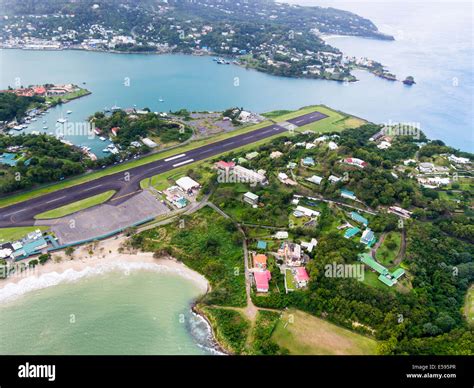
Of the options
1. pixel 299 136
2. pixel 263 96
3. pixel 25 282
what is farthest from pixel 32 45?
pixel 25 282

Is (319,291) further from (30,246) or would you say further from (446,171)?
(446,171)

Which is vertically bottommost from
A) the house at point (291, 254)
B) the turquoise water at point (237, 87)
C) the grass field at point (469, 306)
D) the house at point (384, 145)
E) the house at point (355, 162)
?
the grass field at point (469, 306)

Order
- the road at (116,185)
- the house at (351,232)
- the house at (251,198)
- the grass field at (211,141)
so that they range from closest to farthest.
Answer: the house at (351,232) < the road at (116,185) < the grass field at (211,141) < the house at (251,198)

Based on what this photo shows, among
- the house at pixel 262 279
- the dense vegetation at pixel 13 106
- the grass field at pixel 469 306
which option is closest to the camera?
the grass field at pixel 469 306

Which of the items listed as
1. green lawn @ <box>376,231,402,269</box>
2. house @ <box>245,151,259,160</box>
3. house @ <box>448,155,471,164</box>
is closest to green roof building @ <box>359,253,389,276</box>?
green lawn @ <box>376,231,402,269</box>

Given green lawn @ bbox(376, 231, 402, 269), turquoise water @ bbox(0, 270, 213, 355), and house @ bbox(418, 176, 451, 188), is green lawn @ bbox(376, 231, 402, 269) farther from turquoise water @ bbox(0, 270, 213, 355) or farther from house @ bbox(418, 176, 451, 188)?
turquoise water @ bbox(0, 270, 213, 355)

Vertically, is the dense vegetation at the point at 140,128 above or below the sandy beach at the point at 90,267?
above

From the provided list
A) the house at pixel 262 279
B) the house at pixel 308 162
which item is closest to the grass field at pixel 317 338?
the house at pixel 262 279

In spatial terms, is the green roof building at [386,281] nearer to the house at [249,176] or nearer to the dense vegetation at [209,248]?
the dense vegetation at [209,248]

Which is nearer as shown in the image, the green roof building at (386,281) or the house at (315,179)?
the green roof building at (386,281)
